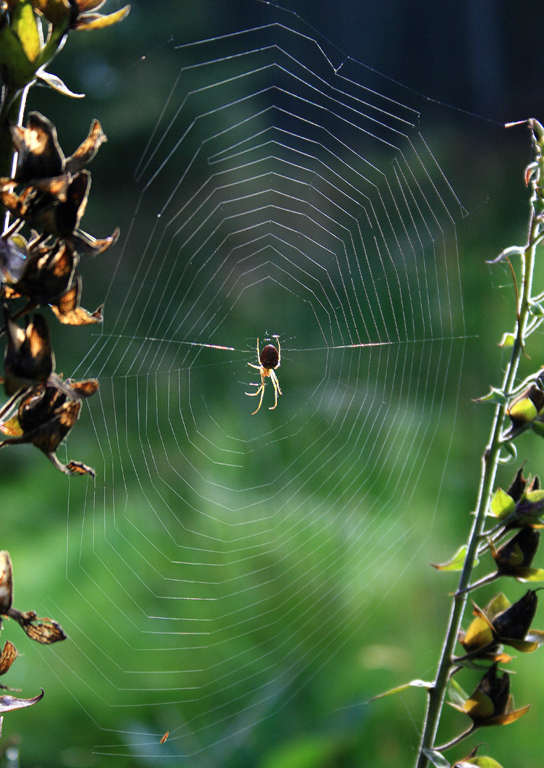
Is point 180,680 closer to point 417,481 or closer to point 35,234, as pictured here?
point 417,481

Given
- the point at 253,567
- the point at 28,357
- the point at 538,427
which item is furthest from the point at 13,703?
the point at 253,567

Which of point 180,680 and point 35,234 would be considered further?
point 180,680

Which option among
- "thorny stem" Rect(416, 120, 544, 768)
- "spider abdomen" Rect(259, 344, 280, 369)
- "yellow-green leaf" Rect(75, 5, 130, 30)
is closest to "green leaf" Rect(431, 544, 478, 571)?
"thorny stem" Rect(416, 120, 544, 768)

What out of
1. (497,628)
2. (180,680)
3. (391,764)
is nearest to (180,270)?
(180,680)

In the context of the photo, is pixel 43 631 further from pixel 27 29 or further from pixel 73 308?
pixel 27 29

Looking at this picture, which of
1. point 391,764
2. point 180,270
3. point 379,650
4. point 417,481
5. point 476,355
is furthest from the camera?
point 180,270

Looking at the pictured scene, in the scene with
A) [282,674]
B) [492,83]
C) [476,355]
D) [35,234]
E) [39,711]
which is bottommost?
[39,711]

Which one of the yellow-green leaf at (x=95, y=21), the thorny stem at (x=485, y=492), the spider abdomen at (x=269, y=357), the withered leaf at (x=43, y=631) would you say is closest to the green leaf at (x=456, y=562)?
the thorny stem at (x=485, y=492)
